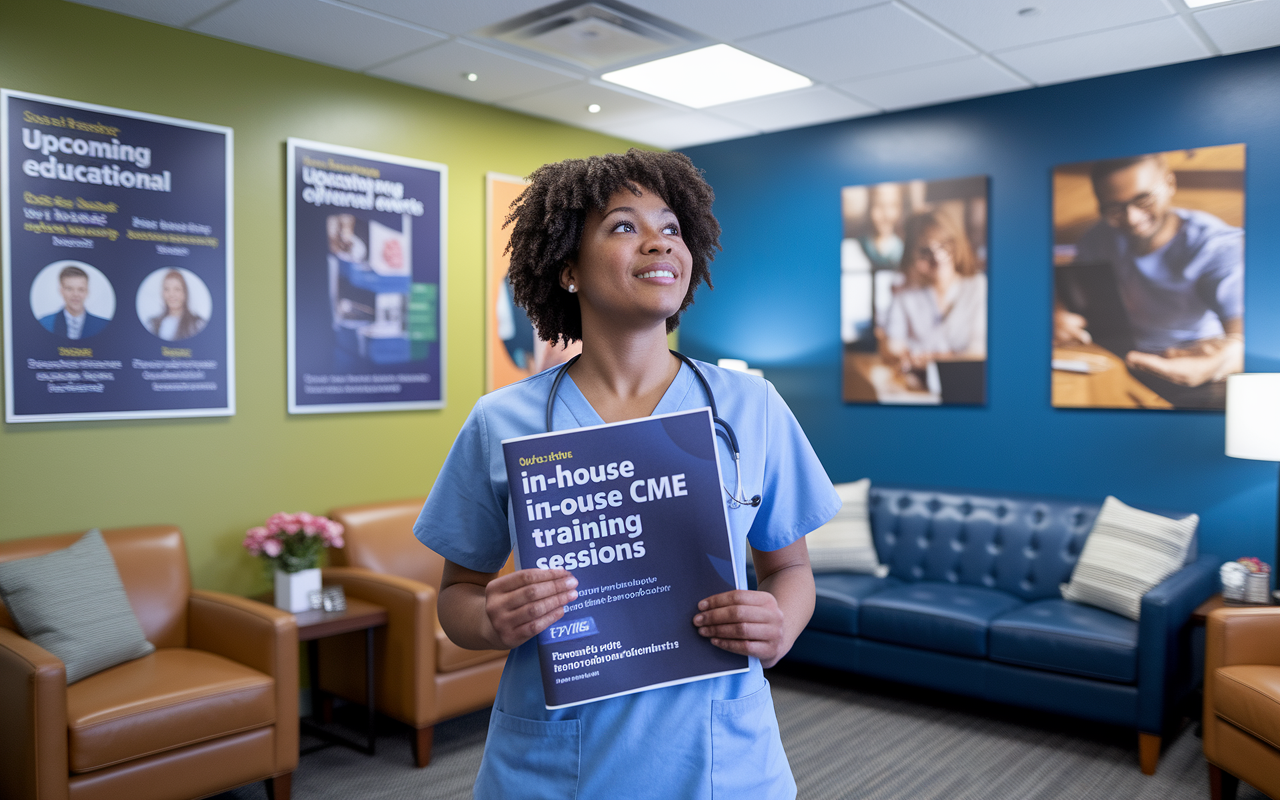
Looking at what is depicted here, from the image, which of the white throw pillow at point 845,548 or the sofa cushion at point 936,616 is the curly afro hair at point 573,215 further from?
the white throw pillow at point 845,548

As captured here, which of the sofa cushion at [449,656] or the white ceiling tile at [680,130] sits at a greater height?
the white ceiling tile at [680,130]

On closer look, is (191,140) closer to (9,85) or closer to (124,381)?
(9,85)

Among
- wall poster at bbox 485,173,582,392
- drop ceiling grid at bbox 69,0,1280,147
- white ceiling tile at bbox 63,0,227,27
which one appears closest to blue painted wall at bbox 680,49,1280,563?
drop ceiling grid at bbox 69,0,1280,147

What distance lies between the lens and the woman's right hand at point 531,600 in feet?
3.51

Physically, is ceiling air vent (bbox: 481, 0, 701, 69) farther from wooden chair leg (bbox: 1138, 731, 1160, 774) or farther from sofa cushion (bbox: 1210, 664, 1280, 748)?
wooden chair leg (bbox: 1138, 731, 1160, 774)

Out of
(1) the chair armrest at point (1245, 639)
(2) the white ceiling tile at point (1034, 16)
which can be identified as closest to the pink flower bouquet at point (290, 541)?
(2) the white ceiling tile at point (1034, 16)

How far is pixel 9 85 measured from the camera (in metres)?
3.26

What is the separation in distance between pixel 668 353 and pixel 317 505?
3312 mm

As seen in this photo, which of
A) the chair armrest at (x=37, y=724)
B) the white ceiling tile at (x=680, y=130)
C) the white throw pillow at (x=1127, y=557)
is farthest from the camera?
the white ceiling tile at (x=680, y=130)

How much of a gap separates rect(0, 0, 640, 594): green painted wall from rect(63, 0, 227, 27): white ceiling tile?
5 cm

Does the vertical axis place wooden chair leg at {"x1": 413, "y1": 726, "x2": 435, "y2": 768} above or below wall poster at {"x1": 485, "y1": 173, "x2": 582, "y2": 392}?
below

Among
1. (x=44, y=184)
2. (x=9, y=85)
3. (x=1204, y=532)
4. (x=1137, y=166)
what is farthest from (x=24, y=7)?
(x=1204, y=532)

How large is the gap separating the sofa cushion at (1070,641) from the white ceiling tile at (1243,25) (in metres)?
2.36

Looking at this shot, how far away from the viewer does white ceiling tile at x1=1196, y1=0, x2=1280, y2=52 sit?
347 centimetres
